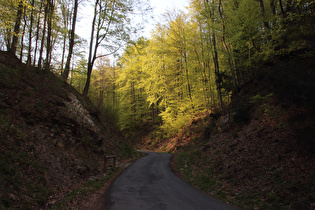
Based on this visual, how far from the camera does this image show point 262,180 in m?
6.41

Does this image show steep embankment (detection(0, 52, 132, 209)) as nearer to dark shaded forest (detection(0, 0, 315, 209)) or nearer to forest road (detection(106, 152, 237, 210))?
dark shaded forest (detection(0, 0, 315, 209))

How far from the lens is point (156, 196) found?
6.45 meters

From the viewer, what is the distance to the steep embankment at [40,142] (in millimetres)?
5434

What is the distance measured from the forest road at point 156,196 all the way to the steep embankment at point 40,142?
1869 mm

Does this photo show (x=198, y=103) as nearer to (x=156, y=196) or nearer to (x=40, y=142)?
(x=156, y=196)

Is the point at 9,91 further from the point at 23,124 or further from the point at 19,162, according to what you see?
the point at 19,162

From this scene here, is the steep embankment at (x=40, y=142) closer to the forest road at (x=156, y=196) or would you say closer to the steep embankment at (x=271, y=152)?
the forest road at (x=156, y=196)

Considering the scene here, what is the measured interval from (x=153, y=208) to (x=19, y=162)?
483 cm

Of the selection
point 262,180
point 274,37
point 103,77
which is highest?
point 103,77

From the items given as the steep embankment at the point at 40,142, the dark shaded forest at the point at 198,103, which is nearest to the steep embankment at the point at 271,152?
the dark shaded forest at the point at 198,103

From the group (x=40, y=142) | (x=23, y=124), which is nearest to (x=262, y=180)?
(x=40, y=142)

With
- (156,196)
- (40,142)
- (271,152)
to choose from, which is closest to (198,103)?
(271,152)

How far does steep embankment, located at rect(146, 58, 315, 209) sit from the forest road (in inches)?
32.3

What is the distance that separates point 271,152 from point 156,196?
514cm
